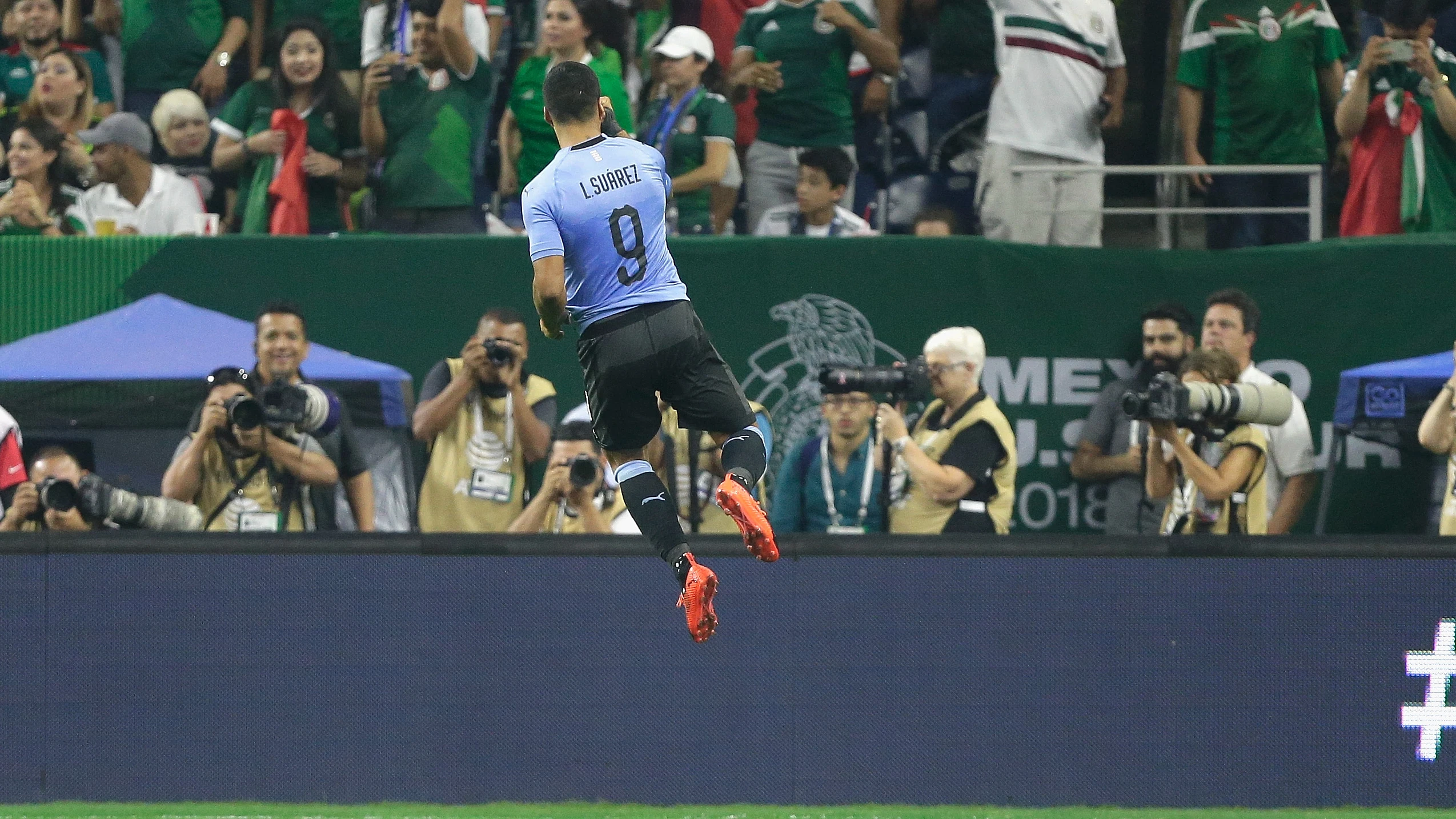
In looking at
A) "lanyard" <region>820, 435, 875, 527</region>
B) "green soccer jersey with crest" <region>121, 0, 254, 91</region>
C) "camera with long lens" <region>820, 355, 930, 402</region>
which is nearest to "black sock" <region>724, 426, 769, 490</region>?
"camera with long lens" <region>820, 355, 930, 402</region>

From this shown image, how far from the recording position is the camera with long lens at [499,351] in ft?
29.1

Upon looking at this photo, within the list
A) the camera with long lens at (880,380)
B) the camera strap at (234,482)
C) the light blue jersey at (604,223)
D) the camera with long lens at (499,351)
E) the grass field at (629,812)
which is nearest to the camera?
the light blue jersey at (604,223)

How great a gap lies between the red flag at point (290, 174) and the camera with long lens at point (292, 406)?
2054mm

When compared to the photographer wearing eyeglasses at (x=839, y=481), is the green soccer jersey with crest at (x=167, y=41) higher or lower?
higher

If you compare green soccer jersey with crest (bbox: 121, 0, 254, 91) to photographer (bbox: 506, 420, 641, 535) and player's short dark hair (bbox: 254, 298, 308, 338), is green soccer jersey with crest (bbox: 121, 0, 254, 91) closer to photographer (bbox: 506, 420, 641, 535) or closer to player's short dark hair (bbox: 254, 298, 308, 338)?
player's short dark hair (bbox: 254, 298, 308, 338)

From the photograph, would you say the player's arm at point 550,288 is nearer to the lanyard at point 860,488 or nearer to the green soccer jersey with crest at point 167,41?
the lanyard at point 860,488

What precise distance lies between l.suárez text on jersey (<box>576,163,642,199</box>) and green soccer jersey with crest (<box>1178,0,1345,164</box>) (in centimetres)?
545

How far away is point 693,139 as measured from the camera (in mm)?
10211

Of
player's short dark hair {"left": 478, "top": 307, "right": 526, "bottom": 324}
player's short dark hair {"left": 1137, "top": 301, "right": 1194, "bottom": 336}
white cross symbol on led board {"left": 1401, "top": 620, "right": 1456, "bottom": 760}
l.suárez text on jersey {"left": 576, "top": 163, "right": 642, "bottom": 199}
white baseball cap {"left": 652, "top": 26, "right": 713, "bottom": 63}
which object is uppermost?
white baseball cap {"left": 652, "top": 26, "right": 713, "bottom": 63}

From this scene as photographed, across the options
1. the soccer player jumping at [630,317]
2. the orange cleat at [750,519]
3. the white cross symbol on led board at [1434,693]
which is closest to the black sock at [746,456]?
the soccer player jumping at [630,317]

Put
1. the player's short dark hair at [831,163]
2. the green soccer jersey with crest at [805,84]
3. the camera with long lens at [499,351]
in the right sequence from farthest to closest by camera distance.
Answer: the green soccer jersey with crest at [805,84], the player's short dark hair at [831,163], the camera with long lens at [499,351]

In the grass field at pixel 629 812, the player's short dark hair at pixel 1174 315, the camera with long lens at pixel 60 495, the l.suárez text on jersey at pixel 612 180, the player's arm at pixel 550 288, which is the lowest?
the grass field at pixel 629 812

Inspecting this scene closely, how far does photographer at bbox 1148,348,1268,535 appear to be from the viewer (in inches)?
330

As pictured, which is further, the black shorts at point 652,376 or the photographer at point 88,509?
the photographer at point 88,509
